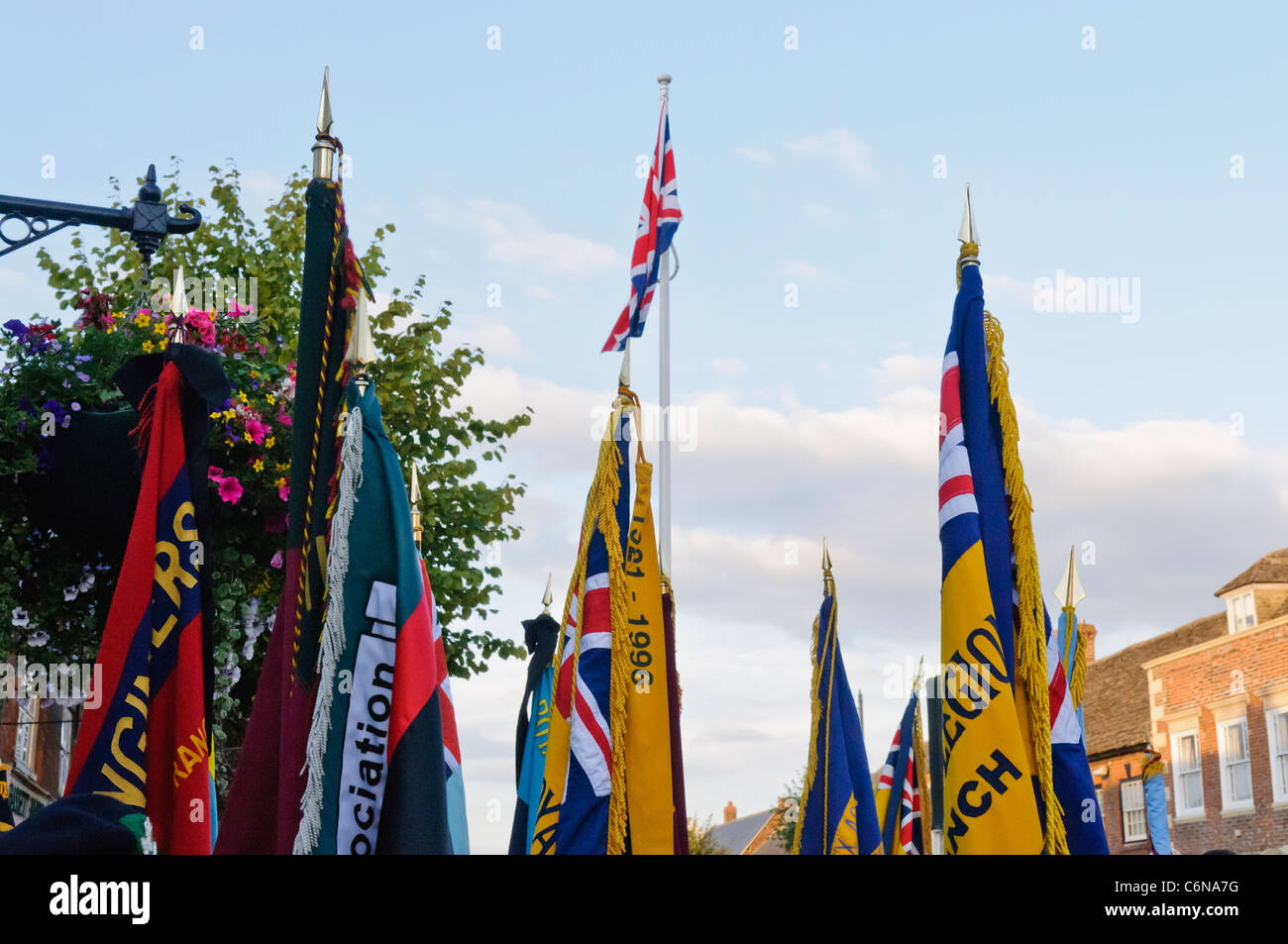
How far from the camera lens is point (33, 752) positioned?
64.8 feet

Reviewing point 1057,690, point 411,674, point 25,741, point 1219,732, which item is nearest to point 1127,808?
point 1219,732

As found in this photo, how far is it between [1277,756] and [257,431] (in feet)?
75.1

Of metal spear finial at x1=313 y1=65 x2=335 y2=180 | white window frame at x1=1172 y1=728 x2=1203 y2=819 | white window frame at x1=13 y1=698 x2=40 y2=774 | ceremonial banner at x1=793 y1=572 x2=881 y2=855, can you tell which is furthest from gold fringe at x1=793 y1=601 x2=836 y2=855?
white window frame at x1=1172 y1=728 x2=1203 y2=819

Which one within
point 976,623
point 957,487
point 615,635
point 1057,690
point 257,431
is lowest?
point 1057,690

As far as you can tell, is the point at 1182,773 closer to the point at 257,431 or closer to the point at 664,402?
the point at 664,402

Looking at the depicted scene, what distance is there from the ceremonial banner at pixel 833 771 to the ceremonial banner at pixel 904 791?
9.72 ft

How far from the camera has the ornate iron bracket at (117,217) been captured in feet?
19.5

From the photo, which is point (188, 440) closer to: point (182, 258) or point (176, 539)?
point (176, 539)

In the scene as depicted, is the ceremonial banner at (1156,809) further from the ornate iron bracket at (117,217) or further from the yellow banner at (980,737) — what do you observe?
the ornate iron bracket at (117,217)

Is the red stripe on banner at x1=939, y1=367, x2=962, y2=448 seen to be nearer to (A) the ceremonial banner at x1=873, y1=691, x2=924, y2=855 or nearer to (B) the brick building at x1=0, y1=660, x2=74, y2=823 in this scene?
(A) the ceremonial banner at x1=873, y1=691, x2=924, y2=855

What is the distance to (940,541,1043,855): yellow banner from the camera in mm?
3807
